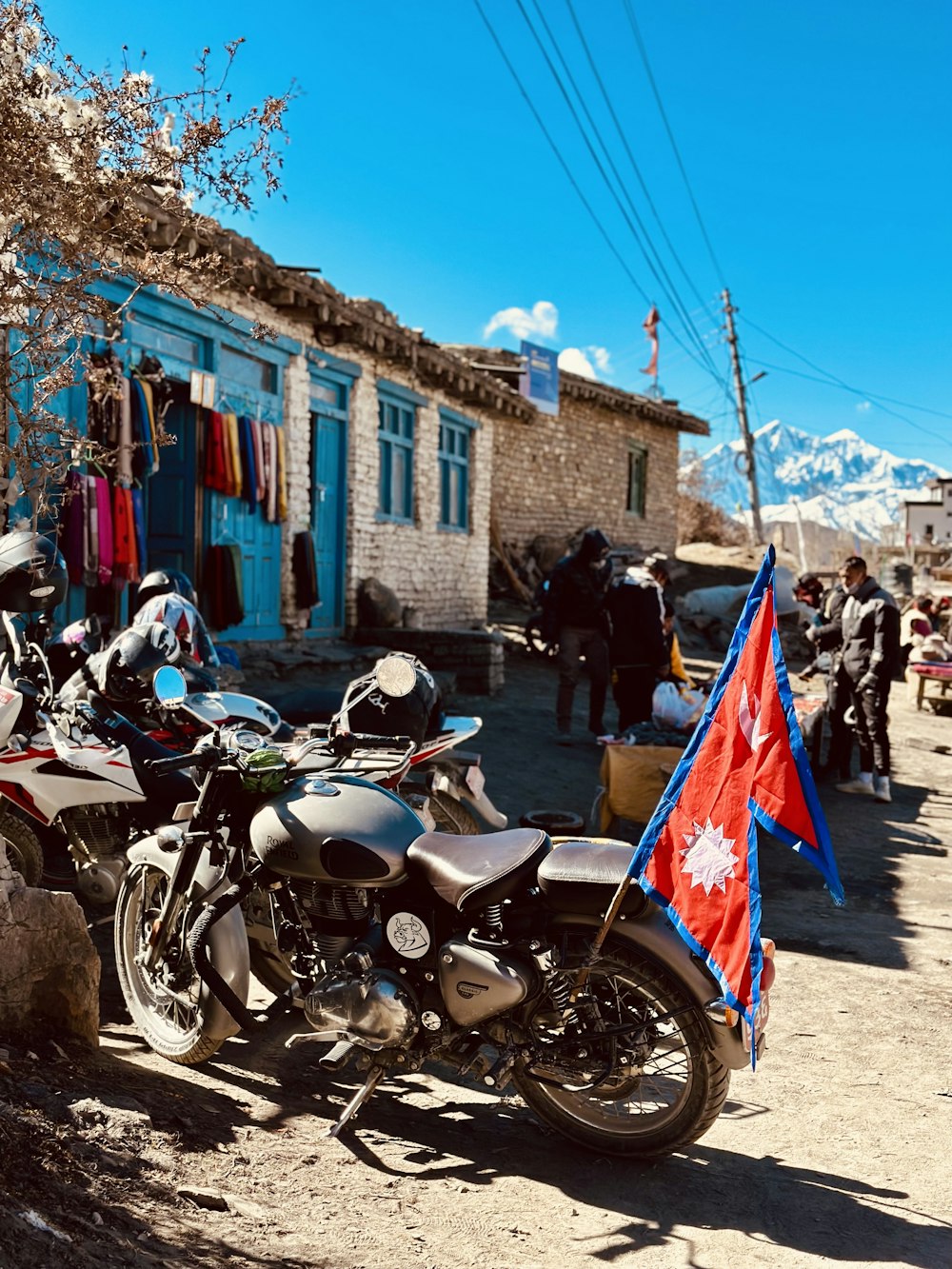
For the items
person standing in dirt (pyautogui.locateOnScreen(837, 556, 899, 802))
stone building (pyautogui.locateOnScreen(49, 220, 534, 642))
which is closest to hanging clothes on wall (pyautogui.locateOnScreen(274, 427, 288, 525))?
stone building (pyautogui.locateOnScreen(49, 220, 534, 642))

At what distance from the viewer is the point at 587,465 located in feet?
77.0

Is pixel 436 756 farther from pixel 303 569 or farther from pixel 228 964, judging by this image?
pixel 303 569

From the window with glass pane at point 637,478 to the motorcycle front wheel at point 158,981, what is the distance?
22589mm

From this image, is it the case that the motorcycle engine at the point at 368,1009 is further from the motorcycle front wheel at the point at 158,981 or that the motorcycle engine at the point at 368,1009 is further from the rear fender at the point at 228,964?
the motorcycle front wheel at the point at 158,981

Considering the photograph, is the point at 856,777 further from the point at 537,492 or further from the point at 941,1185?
the point at 537,492

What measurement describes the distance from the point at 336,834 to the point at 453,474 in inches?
543

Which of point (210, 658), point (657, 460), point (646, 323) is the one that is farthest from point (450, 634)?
point (646, 323)

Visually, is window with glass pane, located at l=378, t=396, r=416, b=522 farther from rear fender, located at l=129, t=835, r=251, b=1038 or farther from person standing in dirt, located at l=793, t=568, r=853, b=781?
rear fender, located at l=129, t=835, r=251, b=1038

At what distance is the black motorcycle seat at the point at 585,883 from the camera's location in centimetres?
287

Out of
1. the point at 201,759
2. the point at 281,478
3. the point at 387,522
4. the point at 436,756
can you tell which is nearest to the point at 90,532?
the point at 281,478

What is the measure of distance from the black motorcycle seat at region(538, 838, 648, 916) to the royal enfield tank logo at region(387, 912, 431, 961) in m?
0.34

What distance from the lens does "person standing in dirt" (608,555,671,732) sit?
8.80 meters

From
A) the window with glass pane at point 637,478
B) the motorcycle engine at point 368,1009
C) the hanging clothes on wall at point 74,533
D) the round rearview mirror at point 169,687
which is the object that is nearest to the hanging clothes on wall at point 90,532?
the hanging clothes on wall at point 74,533

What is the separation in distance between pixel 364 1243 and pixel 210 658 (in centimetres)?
338
